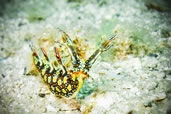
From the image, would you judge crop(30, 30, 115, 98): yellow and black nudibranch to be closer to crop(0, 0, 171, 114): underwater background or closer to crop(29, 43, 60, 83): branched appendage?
crop(29, 43, 60, 83): branched appendage

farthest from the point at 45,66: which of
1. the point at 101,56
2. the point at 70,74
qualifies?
the point at 101,56

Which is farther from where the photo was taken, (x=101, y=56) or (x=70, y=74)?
(x=101, y=56)

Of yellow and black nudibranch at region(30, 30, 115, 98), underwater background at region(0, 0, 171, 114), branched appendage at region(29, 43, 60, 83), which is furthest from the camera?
branched appendage at region(29, 43, 60, 83)

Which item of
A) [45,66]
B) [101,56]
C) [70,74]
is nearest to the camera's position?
[70,74]

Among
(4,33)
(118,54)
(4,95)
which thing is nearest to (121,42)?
(118,54)

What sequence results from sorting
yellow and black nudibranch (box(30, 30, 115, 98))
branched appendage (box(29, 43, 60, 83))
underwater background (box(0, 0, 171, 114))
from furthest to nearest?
branched appendage (box(29, 43, 60, 83)), underwater background (box(0, 0, 171, 114)), yellow and black nudibranch (box(30, 30, 115, 98))

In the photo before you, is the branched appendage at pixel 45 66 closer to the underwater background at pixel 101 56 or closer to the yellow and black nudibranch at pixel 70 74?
the yellow and black nudibranch at pixel 70 74

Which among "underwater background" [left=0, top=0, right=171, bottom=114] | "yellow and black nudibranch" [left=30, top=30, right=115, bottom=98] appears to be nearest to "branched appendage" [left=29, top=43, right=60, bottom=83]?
"yellow and black nudibranch" [left=30, top=30, right=115, bottom=98]

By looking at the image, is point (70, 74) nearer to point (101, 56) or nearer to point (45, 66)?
point (45, 66)
